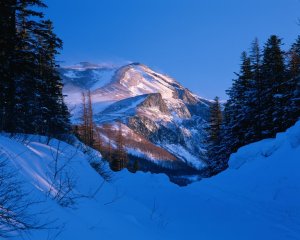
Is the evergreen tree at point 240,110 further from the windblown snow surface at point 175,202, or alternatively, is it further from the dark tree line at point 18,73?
the dark tree line at point 18,73

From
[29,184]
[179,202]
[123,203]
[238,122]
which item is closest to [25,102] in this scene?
[179,202]

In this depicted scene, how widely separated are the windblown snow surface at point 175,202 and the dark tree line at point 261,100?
7087 mm

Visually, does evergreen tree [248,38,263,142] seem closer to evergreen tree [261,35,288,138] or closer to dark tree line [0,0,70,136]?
evergreen tree [261,35,288,138]

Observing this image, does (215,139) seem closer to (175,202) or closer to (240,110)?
(240,110)

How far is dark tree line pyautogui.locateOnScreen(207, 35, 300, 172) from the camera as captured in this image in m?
24.7

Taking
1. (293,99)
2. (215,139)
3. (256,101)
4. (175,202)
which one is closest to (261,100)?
(256,101)

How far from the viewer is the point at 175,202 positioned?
1202cm

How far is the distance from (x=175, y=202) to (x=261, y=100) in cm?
1856

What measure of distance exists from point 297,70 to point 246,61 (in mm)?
5146

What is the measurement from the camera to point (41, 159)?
6.61 metres

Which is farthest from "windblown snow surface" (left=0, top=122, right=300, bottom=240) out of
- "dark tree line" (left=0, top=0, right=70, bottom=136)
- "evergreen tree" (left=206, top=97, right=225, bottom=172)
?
"evergreen tree" (left=206, top=97, right=225, bottom=172)

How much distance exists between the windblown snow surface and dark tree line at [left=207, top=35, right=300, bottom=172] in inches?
279

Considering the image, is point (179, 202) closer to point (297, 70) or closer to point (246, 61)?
point (297, 70)

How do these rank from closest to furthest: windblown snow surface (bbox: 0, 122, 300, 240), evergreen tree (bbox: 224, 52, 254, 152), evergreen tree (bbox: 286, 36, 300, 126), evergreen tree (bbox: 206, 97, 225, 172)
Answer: windblown snow surface (bbox: 0, 122, 300, 240) < evergreen tree (bbox: 286, 36, 300, 126) < evergreen tree (bbox: 224, 52, 254, 152) < evergreen tree (bbox: 206, 97, 225, 172)
